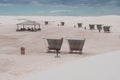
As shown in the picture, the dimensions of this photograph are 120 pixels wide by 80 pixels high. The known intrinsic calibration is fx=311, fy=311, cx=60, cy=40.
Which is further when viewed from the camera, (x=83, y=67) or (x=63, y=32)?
(x=63, y=32)

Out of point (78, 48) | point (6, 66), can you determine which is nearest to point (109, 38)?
point (78, 48)

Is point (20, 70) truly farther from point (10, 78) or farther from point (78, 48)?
point (78, 48)

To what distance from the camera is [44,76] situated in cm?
1011

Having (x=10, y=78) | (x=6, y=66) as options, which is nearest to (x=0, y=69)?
(x=6, y=66)

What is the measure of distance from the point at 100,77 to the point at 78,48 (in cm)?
1354

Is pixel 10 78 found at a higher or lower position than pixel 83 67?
lower

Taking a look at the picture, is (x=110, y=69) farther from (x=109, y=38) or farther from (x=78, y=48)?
(x=109, y=38)

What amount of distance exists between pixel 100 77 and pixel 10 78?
16.4ft

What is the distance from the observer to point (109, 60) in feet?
37.1

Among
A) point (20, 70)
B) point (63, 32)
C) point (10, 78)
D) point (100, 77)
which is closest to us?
point (100, 77)

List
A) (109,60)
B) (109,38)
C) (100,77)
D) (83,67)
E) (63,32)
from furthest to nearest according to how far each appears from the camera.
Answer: (63,32), (109,38), (109,60), (83,67), (100,77)

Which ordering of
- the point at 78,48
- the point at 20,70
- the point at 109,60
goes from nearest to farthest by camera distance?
the point at 109,60, the point at 20,70, the point at 78,48

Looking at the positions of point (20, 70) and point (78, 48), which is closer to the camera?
point (20, 70)

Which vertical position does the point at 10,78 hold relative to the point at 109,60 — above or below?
below
